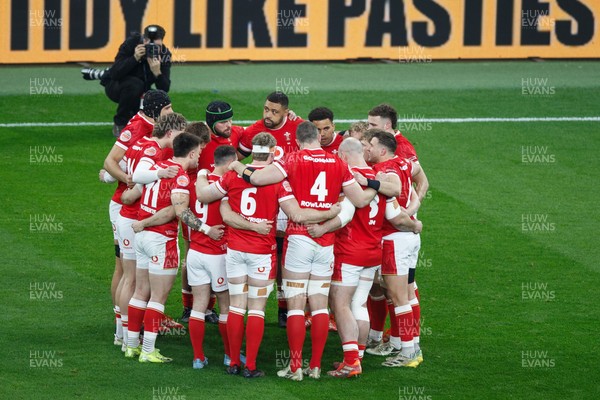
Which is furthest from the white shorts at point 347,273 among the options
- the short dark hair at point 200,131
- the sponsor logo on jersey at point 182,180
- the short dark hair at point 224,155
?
the short dark hair at point 200,131

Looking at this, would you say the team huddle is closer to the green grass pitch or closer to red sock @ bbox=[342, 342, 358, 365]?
red sock @ bbox=[342, 342, 358, 365]

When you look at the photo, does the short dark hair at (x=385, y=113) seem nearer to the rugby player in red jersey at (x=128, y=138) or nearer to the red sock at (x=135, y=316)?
the rugby player in red jersey at (x=128, y=138)

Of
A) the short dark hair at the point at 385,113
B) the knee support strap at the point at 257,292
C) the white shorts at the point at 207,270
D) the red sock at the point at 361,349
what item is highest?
the short dark hair at the point at 385,113

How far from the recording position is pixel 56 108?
18.5m

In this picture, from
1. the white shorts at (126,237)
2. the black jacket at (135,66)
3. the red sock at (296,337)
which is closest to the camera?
the red sock at (296,337)

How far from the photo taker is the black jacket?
1627 centimetres

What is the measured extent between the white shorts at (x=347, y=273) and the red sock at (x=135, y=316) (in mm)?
1605

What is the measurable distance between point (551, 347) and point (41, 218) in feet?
21.7

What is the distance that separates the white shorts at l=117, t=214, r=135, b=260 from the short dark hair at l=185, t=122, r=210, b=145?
3.08ft

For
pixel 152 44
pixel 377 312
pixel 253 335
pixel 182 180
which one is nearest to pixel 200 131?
Result: pixel 182 180

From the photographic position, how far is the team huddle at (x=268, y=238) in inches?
344

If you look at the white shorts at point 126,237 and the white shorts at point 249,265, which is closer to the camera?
the white shorts at point 249,265

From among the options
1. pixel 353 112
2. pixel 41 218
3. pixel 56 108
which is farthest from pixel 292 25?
pixel 41 218

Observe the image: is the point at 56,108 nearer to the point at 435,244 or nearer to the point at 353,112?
the point at 353,112
